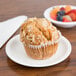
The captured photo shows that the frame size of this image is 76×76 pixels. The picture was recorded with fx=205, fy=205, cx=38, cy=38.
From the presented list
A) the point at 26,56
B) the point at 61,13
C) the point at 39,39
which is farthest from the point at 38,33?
the point at 61,13

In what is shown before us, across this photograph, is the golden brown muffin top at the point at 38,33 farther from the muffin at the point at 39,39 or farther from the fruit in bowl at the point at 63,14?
the fruit in bowl at the point at 63,14

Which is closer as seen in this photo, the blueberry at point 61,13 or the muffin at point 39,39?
the muffin at point 39,39

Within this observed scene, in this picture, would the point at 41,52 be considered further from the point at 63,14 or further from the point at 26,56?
the point at 63,14

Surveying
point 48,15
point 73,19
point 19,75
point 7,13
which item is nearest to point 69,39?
point 73,19

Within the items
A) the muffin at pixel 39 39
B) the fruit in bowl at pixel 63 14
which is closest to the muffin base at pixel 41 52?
the muffin at pixel 39 39

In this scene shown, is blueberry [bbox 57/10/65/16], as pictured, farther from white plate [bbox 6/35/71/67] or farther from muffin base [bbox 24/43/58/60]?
muffin base [bbox 24/43/58/60]

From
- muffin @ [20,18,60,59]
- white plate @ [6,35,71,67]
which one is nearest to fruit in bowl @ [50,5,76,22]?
white plate @ [6,35,71,67]

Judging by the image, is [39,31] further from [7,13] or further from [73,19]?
[7,13]

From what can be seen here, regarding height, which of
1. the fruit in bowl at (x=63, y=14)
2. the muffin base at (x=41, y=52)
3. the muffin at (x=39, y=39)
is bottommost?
the fruit in bowl at (x=63, y=14)
